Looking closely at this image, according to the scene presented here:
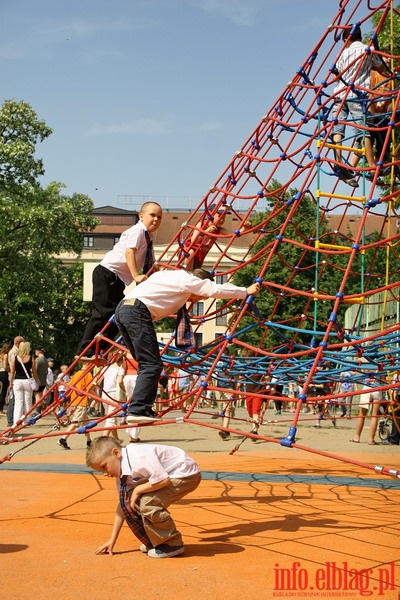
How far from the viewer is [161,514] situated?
183 inches

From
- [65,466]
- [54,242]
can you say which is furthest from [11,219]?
[65,466]

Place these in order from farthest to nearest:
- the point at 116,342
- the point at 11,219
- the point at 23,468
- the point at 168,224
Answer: the point at 168,224, the point at 11,219, the point at 23,468, the point at 116,342

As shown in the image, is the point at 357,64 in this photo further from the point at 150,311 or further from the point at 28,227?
the point at 28,227

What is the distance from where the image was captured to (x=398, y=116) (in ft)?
27.1

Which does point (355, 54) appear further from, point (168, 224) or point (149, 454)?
point (168, 224)

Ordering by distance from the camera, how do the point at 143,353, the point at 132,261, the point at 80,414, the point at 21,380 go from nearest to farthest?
the point at 143,353, the point at 132,261, the point at 80,414, the point at 21,380

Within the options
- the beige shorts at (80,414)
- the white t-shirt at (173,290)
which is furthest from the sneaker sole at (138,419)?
the beige shorts at (80,414)

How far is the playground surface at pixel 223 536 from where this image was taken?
4137mm

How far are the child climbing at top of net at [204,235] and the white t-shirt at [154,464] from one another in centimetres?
248

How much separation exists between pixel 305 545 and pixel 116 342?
2.40 metres

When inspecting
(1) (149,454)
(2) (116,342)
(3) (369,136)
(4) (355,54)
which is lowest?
(1) (149,454)

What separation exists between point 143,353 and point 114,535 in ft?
4.10

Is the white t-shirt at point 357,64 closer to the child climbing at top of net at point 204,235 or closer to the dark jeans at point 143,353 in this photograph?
the child climbing at top of net at point 204,235

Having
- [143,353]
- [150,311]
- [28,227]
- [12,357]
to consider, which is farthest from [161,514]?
[28,227]
